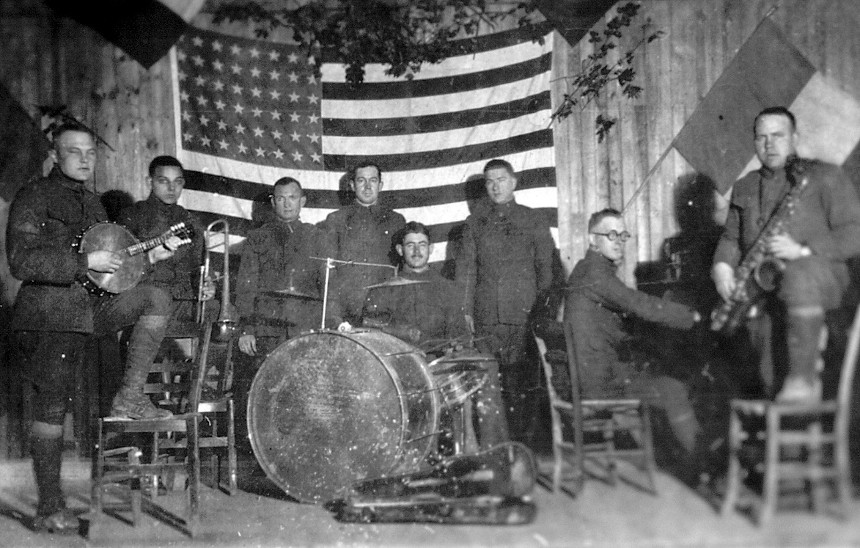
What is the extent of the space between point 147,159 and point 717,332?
4.13 metres

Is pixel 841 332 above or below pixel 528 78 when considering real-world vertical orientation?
below

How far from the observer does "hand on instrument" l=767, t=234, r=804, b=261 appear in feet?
12.2

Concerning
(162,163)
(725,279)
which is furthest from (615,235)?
(162,163)

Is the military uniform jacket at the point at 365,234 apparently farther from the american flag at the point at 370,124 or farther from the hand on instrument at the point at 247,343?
the hand on instrument at the point at 247,343

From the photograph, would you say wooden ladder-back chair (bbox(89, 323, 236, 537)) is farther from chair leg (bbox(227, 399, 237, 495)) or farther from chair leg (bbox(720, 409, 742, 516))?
chair leg (bbox(720, 409, 742, 516))

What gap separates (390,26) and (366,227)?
4.61 ft

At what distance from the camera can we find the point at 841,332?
3631 mm

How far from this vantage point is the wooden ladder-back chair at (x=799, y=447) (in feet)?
10.9

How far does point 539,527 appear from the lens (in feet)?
12.3

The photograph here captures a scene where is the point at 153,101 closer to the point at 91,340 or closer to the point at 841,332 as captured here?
the point at 91,340

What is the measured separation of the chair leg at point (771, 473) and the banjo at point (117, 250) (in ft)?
12.2

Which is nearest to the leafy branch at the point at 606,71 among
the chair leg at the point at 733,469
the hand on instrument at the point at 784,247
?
the hand on instrument at the point at 784,247

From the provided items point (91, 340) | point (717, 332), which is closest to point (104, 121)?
point (91, 340)

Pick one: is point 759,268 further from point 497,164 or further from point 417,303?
point 417,303
